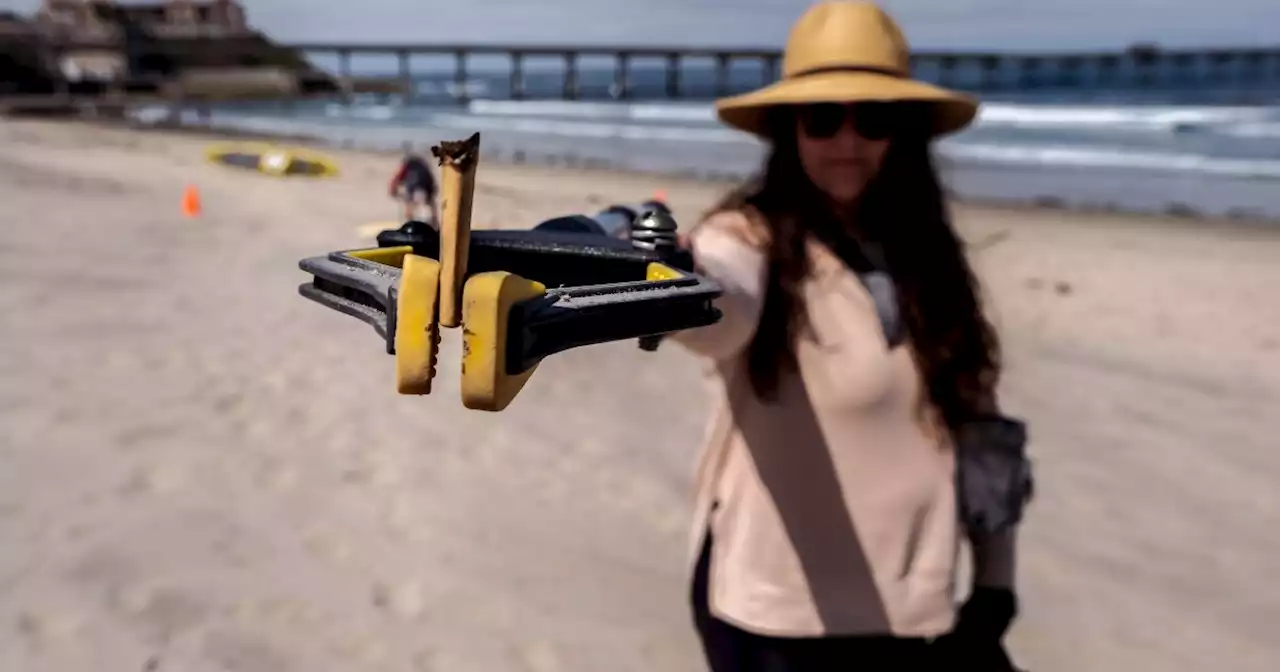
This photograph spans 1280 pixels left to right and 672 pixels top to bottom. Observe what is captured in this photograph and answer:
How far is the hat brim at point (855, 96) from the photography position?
146 centimetres

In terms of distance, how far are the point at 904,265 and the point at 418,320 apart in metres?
0.95

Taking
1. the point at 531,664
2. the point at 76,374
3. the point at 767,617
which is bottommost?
the point at 531,664

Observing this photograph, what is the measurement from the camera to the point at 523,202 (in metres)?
13.8

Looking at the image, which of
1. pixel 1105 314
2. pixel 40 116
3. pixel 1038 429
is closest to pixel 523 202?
pixel 1105 314

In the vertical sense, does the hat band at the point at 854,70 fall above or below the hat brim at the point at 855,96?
above

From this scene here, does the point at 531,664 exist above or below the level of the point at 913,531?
below

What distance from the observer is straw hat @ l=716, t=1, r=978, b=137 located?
58.2 inches

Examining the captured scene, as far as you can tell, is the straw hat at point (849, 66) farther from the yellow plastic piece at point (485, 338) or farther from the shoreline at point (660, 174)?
the yellow plastic piece at point (485, 338)

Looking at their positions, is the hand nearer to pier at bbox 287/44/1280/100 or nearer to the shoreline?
the shoreline

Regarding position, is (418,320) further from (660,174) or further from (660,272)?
(660,174)

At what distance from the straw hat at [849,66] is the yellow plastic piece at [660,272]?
437mm

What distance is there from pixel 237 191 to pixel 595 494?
37.5ft

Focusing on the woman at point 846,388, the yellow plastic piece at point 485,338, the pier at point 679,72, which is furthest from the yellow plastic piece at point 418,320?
the pier at point 679,72

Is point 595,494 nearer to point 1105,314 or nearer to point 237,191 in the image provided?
point 1105,314
